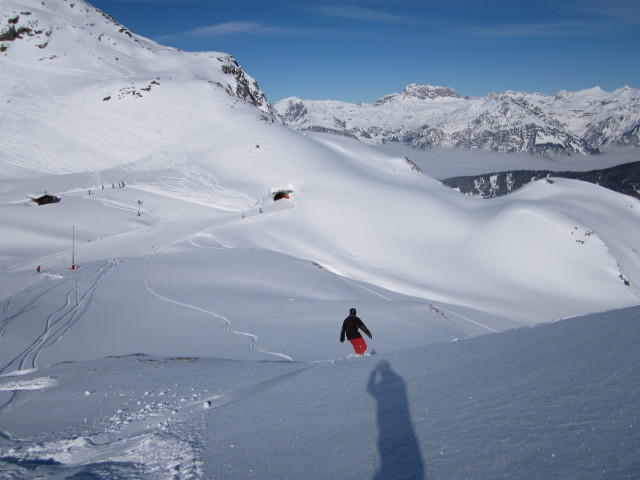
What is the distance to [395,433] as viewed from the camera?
4.42 metres

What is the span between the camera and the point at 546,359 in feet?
17.6

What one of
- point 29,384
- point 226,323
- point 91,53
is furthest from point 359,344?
point 91,53

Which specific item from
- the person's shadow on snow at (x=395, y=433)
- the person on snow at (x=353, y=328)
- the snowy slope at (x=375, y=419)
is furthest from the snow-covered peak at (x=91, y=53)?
the person's shadow on snow at (x=395, y=433)

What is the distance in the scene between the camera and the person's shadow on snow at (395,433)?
3723 millimetres

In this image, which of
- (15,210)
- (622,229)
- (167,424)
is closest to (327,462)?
(167,424)

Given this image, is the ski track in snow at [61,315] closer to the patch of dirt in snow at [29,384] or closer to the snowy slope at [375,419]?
the patch of dirt in snow at [29,384]

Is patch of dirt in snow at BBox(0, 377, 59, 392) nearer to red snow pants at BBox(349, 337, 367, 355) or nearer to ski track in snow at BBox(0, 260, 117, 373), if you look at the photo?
ski track in snow at BBox(0, 260, 117, 373)

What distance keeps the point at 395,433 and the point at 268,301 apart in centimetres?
1560

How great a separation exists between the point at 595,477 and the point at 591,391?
1425mm

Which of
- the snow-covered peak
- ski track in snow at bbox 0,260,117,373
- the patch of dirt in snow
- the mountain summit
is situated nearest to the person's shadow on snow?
the patch of dirt in snow

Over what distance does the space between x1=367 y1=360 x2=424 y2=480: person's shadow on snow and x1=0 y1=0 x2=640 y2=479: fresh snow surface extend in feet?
0.10

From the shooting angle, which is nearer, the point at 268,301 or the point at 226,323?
the point at 226,323

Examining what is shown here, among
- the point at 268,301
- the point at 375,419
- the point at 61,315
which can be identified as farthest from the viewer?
the point at 268,301

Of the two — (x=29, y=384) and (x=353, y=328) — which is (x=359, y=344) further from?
(x=29, y=384)
